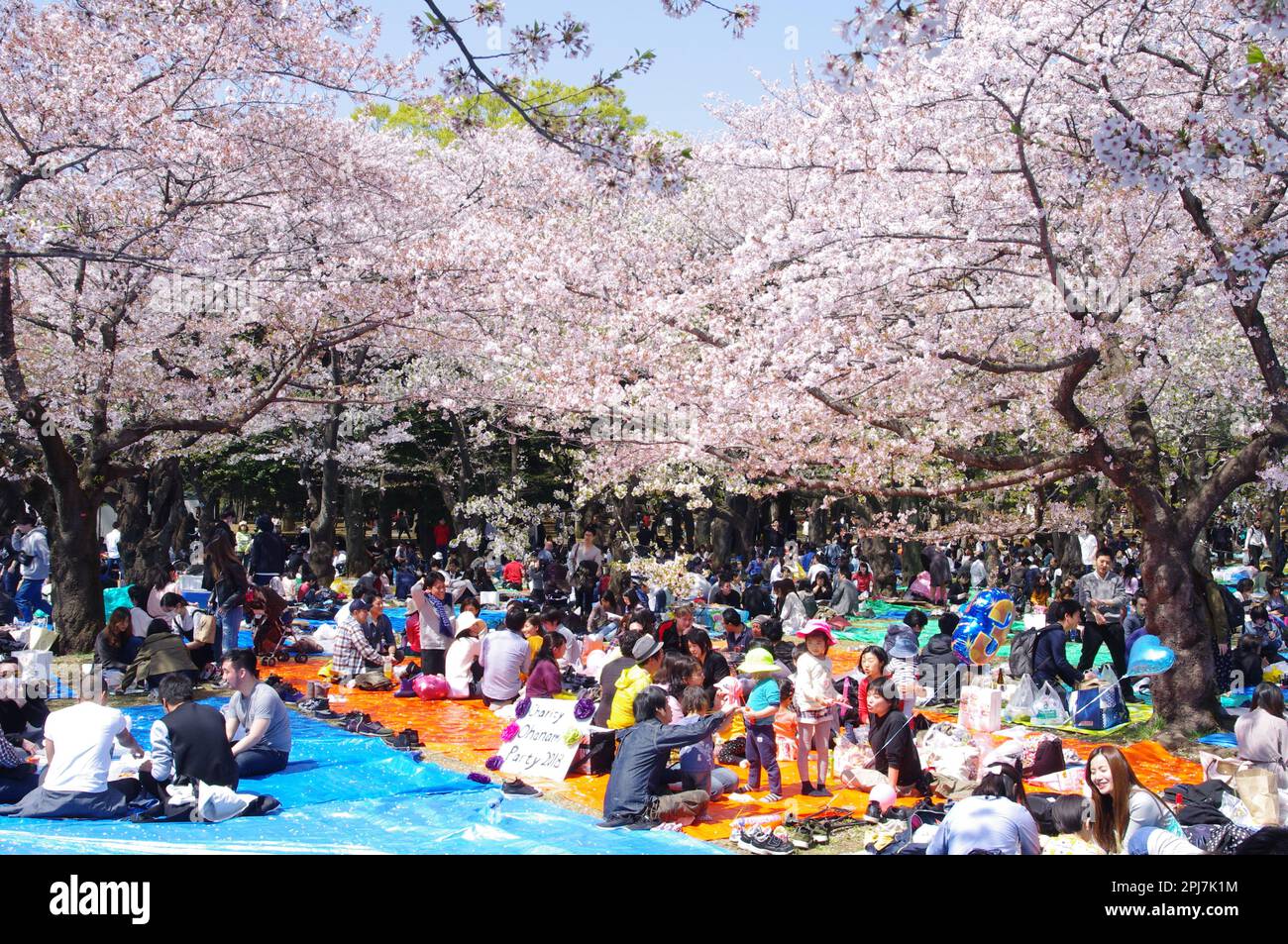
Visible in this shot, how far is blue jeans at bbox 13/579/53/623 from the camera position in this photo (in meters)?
15.2

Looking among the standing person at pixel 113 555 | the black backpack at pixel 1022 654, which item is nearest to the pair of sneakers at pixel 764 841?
the black backpack at pixel 1022 654

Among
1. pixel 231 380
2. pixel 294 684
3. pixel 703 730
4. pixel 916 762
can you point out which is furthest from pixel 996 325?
pixel 231 380

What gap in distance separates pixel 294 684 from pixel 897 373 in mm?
7287

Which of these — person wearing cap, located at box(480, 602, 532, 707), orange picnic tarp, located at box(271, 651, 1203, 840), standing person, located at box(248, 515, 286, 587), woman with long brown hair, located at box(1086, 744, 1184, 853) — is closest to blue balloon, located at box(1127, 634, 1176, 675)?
orange picnic tarp, located at box(271, 651, 1203, 840)

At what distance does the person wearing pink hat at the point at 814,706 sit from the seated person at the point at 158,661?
19.3 feet

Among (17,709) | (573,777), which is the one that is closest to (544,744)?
(573,777)

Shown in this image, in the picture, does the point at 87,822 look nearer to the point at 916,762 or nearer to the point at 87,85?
the point at 916,762

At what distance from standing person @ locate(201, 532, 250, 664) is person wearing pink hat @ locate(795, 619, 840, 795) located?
23.2 ft

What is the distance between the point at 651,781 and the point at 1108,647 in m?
6.41

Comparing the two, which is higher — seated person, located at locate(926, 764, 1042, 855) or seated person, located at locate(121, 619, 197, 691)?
seated person, located at locate(121, 619, 197, 691)

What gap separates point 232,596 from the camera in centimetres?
1217

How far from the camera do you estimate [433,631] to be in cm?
1174

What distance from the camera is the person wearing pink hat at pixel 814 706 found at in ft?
26.1

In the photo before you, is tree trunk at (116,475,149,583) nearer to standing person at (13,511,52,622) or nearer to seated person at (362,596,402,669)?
standing person at (13,511,52,622)
